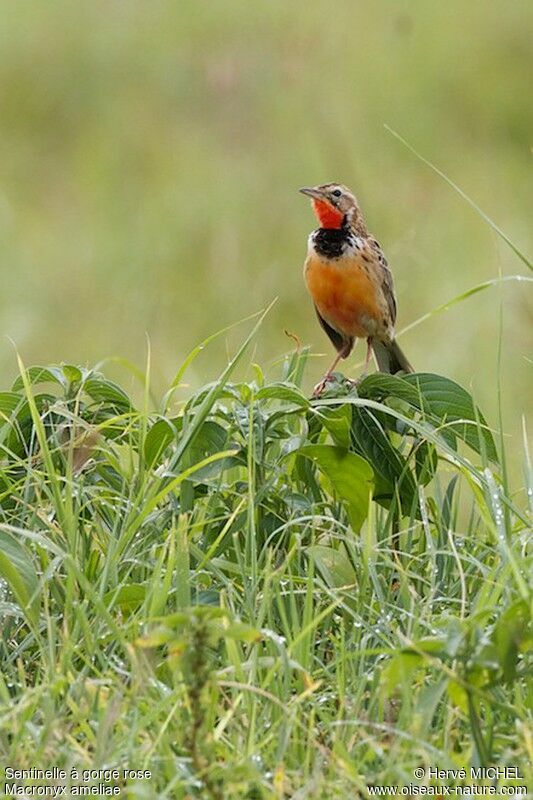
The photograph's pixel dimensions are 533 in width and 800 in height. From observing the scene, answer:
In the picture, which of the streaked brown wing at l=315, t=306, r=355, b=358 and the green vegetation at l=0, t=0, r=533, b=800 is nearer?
the green vegetation at l=0, t=0, r=533, b=800

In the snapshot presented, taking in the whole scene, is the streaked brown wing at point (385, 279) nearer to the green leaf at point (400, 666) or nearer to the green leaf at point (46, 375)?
the green leaf at point (46, 375)

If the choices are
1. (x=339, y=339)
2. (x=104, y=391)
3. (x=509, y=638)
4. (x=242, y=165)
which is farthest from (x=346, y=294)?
(x=242, y=165)

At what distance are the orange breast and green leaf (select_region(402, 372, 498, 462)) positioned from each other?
1345 mm

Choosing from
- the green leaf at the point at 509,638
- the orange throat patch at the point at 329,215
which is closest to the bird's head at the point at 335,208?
the orange throat patch at the point at 329,215

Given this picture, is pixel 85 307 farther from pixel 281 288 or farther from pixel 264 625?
pixel 264 625

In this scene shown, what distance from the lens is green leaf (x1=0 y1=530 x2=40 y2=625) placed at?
338 cm

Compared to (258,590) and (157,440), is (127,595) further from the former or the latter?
(157,440)

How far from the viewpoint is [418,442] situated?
402cm

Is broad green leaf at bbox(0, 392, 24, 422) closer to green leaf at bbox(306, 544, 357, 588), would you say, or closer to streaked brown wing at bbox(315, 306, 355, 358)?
green leaf at bbox(306, 544, 357, 588)

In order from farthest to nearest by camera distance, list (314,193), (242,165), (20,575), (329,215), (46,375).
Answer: (242,165) → (329,215) → (314,193) → (46,375) → (20,575)

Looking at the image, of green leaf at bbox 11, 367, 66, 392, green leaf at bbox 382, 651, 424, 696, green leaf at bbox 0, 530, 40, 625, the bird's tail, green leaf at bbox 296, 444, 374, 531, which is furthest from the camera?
the bird's tail

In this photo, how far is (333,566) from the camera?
3.68 metres

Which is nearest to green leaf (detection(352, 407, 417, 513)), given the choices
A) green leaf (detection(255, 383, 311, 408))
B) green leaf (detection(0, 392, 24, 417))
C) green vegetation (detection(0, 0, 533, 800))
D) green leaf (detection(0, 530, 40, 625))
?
green vegetation (detection(0, 0, 533, 800))

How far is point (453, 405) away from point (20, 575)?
1185 millimetres
